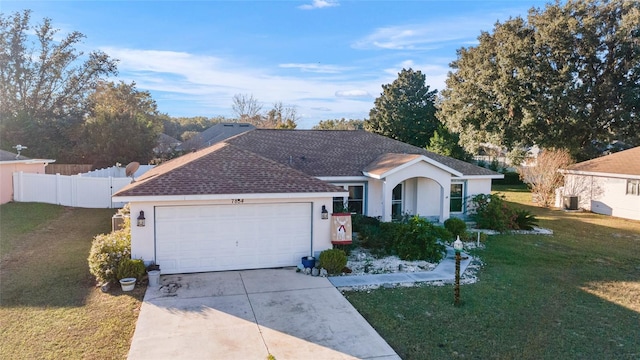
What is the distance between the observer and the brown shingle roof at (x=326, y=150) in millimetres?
18677

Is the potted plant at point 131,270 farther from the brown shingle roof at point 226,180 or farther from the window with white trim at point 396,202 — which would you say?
the window with white trim at point 396,202

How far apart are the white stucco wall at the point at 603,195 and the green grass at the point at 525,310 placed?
992 cm

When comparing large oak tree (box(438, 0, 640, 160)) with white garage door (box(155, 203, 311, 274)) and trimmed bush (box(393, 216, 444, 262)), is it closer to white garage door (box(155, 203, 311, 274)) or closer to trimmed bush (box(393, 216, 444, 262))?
trimmed bush (box(393, 216, 444, 262))

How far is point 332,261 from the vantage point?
11.7m

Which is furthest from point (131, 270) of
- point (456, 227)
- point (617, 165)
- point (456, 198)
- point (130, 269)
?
point (617, 165)

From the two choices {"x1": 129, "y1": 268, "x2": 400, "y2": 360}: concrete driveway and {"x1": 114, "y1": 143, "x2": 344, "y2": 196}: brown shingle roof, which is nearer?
{"x1": 129, "y1": 268, "x2": 400, "y2": 360}: concrete driveway

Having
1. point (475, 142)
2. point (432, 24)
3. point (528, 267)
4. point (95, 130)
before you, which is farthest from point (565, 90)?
point (95, 130)

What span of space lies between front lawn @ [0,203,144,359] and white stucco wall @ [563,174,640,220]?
25206mm

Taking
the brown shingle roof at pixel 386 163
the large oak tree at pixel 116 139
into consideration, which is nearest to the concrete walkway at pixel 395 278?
the brown shingle roof at pixel 386 163

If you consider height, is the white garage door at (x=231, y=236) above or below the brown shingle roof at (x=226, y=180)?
below

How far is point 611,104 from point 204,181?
32625 millimetres

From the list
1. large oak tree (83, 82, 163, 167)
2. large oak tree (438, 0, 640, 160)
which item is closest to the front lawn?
large oak tree (83, 82, 163, 167)

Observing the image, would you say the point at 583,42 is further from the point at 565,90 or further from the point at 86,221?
the point at 86,221

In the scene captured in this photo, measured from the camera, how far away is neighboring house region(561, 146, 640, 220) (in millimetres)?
22781
